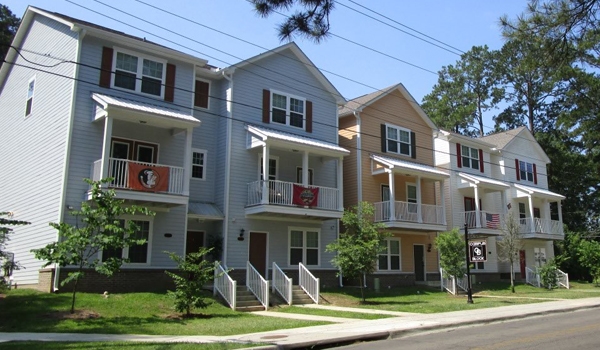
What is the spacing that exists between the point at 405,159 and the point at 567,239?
17.6 metres

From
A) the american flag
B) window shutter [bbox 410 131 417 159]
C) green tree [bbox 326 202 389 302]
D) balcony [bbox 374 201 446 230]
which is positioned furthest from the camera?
the american flag

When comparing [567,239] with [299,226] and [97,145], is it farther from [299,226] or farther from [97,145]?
[97,145]

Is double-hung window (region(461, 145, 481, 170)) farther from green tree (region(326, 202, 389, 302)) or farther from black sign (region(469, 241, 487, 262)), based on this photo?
green tree (region(326, 202, 389, 302))

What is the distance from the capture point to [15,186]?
2231 cm

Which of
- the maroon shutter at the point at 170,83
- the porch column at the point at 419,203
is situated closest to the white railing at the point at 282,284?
the maroon shutter at the point at 170,83

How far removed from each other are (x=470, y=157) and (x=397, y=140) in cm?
737

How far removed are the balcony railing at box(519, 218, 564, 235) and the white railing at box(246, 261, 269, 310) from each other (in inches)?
825

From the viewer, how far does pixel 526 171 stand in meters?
39.2

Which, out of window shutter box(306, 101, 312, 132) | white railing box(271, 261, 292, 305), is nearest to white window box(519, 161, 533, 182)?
window shutter box(306, 101, 312, 132)

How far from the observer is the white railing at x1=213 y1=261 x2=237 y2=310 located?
1892 cm

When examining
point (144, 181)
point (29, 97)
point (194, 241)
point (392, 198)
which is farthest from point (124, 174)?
point (392, 198)

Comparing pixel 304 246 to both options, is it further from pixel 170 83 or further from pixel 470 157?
pixel 470 157

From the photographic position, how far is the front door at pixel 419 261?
98.7 ft

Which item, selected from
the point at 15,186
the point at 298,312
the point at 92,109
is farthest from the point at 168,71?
the point at 298,312
